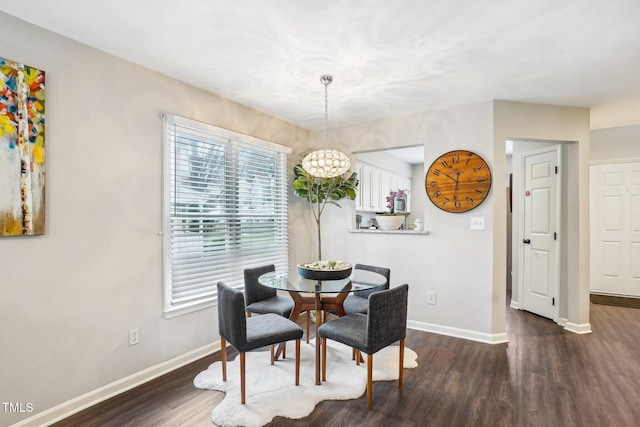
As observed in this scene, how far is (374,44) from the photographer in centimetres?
218

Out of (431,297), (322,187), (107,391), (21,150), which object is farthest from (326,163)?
(107,391)

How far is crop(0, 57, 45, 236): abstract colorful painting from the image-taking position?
5.95 ft

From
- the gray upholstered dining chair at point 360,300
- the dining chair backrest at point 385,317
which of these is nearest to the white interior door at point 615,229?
the gray upholstered dining chair at point 360,300

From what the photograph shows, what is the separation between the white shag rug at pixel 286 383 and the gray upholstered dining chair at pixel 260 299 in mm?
426

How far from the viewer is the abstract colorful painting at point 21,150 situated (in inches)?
71.4

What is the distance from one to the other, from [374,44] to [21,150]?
2282 mm

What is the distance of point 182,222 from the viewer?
2785 mm

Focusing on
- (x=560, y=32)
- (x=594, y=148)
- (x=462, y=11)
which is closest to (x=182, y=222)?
(x=462, y=11)

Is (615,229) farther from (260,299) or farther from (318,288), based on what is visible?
(260,299)

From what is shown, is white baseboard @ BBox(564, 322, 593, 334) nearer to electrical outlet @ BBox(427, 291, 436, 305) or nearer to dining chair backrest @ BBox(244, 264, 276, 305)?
electrical outlet @ BBox(427, 291, 436, 305)

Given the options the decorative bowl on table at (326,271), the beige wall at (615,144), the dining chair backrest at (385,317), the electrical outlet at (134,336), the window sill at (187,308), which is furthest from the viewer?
the beige wall at (615,144)

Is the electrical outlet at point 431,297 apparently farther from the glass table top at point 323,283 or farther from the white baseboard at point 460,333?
the glass table top at point 323,283

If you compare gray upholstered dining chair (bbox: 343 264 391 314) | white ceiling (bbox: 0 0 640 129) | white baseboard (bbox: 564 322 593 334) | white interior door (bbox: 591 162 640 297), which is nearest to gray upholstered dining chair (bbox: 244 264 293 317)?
gray upholstered dining chair (bbox: 343 264 391 314)

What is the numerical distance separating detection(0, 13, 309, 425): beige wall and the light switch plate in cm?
298
